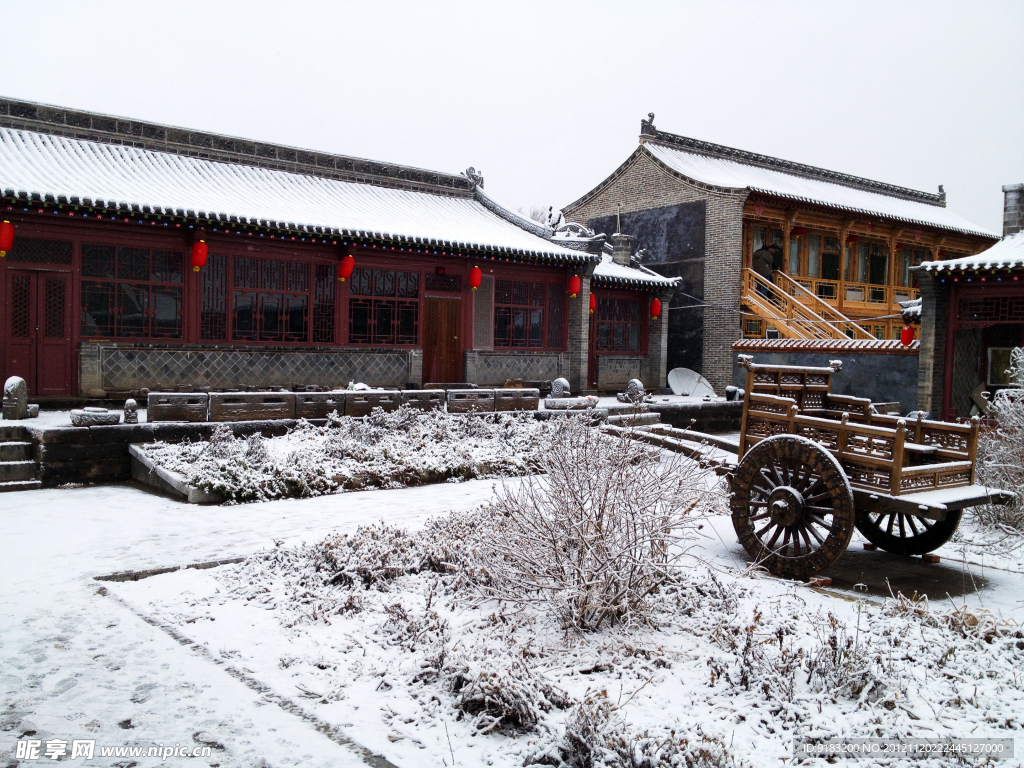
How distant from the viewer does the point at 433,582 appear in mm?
5020

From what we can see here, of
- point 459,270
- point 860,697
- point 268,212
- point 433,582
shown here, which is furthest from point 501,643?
point 459,270

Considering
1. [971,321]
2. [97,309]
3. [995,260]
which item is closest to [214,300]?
[97,309]

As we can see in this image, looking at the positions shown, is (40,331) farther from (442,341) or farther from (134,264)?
(442,341)

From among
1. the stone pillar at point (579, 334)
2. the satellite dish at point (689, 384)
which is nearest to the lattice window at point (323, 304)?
the stone pillar at point (579, 334)

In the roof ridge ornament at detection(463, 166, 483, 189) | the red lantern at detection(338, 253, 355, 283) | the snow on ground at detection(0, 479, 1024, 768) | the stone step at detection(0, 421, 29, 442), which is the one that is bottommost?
the snow on ground at detection(0, 479, 1024, 768)

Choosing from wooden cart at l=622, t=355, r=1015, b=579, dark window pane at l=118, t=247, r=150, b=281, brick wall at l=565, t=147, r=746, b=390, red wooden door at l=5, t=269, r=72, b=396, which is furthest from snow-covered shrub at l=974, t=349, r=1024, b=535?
brick wall at l=565, t=147, r=746, b=390

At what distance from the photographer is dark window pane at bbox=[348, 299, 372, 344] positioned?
14.5 metres

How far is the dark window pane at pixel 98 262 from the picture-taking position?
11.8 meters

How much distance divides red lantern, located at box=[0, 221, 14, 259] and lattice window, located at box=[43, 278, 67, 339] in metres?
0.80

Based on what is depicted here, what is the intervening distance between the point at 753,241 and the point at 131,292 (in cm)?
1503

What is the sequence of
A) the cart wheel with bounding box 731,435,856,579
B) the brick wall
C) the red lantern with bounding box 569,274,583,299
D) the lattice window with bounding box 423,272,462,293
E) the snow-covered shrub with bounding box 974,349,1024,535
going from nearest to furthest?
Answer: the cart wheel with bounding box 731,435,856,579 < the snow-covered shrub with bounding box 974,349,1024,535 < the lattice window with bounding box 423,272,462,293 < the red lantern with bounding box 569,274,583,299 < the brick wall

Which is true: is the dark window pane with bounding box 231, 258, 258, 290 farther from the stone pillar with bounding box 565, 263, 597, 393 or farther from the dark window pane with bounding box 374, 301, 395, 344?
the stone pillar with bounding box 565, 263, 597, 393

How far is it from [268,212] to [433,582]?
9.74 metres

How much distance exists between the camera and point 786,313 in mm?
19281
